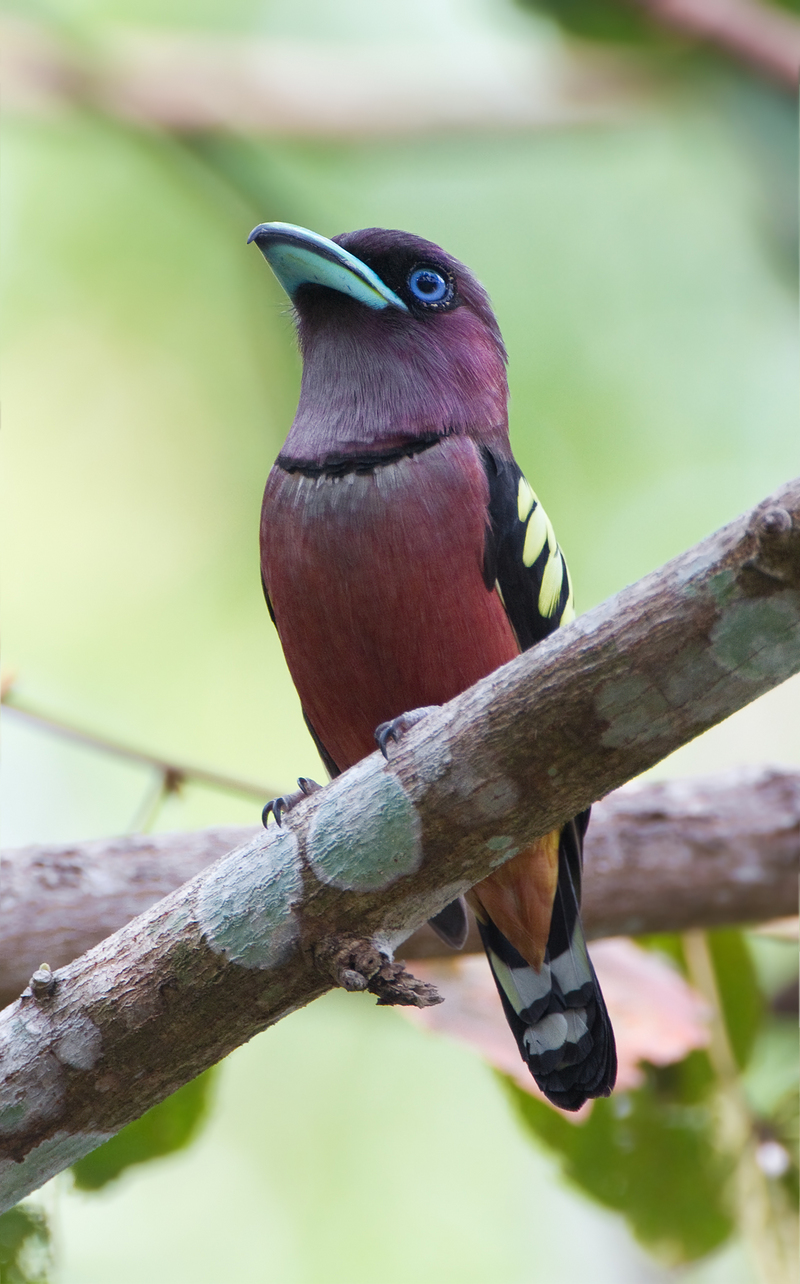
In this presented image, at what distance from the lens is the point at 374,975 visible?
239 cm

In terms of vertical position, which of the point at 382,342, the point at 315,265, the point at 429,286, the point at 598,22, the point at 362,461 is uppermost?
the point at 598,22

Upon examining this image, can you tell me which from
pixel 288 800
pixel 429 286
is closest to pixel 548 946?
pixel 288 800

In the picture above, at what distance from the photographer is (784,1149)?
431 cm

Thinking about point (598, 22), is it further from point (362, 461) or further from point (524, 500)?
point (362, 461)

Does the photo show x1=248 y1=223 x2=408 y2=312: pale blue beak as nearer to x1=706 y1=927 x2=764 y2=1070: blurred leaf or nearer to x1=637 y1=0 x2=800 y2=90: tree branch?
x1=706 y1=927 x2=764 y2=1070: blurred leaf

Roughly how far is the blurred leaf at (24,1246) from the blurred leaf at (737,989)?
2.52m

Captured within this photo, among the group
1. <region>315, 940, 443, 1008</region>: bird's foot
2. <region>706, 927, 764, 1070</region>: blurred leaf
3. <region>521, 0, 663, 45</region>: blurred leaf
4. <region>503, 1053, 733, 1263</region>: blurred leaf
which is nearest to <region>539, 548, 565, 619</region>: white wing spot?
<region>315, 940, 443, 1008</region>: bird's foot

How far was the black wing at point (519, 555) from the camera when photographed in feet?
10.8

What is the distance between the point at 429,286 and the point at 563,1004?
222cm

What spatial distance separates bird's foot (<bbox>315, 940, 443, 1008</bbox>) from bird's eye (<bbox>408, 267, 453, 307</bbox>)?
6.82 ft

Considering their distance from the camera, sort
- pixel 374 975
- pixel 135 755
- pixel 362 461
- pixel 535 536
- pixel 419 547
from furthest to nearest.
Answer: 1. pixel 135 755
2. pixel 535 536
3. pixel 362 461
4. pixel 419 547
5. pixel 374 975

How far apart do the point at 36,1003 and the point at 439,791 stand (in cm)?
99

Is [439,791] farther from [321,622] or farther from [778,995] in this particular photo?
[778,995]

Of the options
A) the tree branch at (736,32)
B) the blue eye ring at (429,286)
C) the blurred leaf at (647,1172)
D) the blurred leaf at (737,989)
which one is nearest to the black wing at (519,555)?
the blue eye ring at (429,286)
